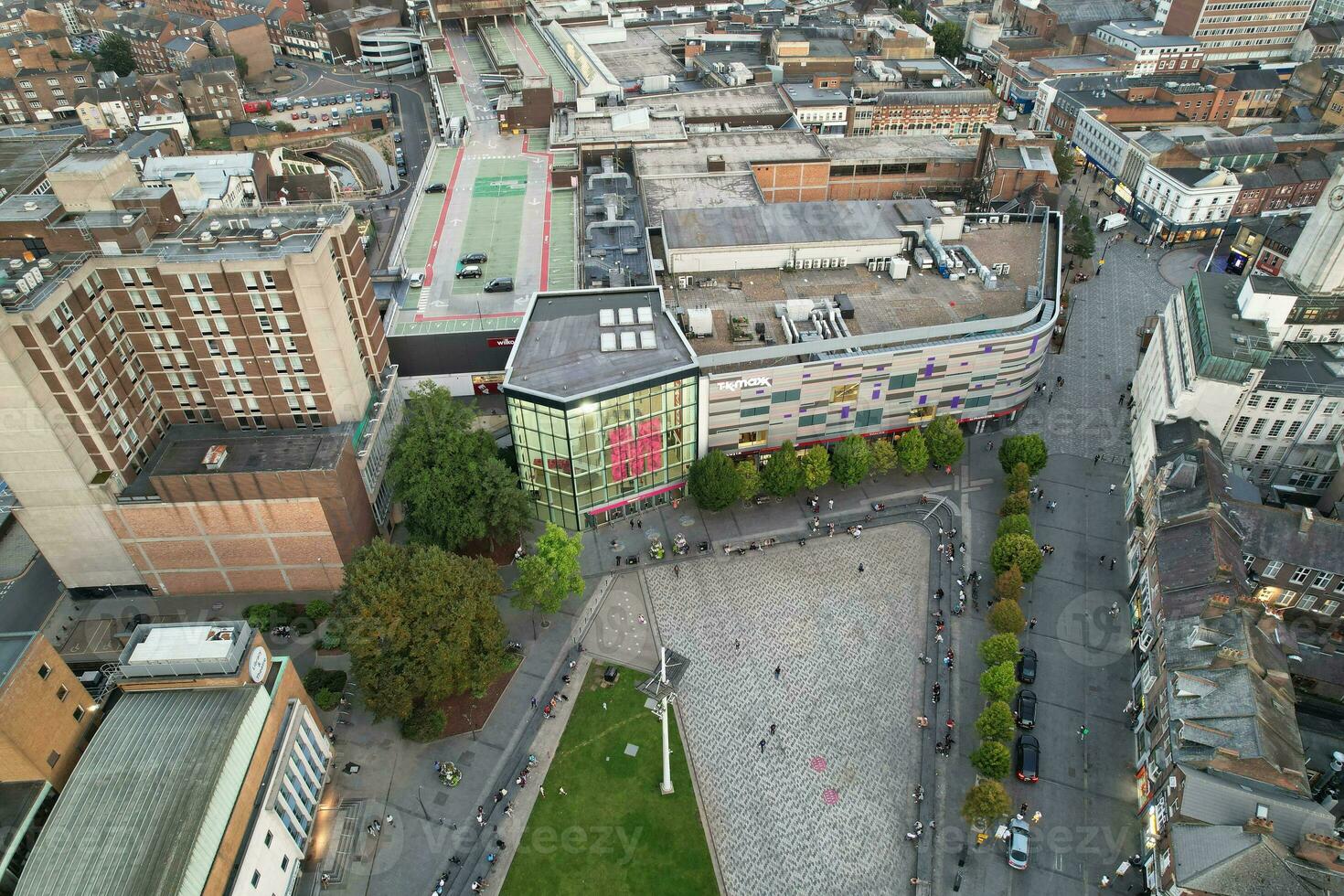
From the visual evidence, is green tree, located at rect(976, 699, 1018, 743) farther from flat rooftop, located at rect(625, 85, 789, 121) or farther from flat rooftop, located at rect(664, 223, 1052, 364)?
flat rooftop, located at rect(625, 85, 789, 121)

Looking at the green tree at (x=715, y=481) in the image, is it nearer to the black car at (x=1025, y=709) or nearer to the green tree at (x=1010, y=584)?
the green tree at (x=1010, y=584)

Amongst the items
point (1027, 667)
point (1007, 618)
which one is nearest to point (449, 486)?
point (1007, 618)

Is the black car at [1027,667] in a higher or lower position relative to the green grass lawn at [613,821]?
higher

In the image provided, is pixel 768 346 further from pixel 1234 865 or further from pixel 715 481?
pixel 1234 865

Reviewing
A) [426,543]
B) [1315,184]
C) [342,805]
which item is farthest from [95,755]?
[1315,184]

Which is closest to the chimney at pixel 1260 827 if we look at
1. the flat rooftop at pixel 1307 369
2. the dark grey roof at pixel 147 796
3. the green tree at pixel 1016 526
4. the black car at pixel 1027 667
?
the black car at pixel 1027 667

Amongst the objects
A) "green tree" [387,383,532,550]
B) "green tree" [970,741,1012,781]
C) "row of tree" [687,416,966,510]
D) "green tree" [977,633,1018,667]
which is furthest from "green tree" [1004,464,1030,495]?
"green tree" [387,383,532,550]
